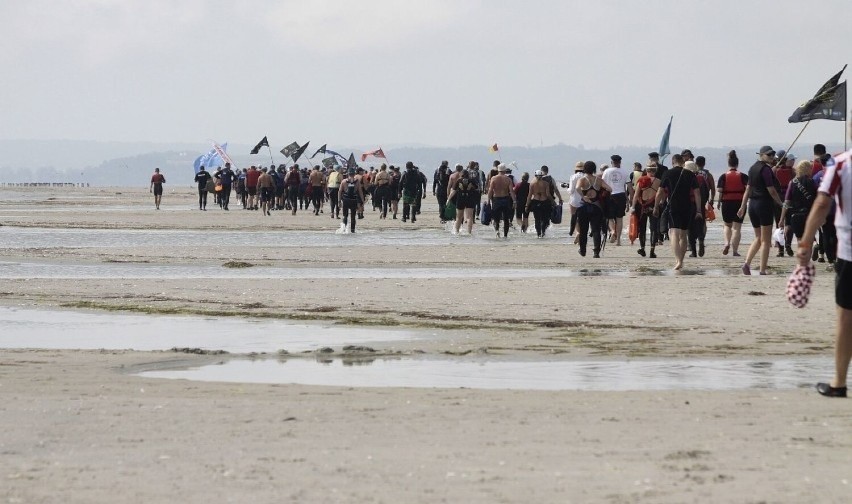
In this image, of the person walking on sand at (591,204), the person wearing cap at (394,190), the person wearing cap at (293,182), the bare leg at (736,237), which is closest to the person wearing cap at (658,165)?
the person walking on sand at (591,204)

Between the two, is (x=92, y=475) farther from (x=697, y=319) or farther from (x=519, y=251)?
(x=519, y=251)

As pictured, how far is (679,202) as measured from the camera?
21.7m

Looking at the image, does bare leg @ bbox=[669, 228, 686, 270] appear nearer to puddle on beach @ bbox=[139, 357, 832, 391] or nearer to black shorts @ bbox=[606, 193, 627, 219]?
black shorts @ bbox=[606, 193, 627, 219]

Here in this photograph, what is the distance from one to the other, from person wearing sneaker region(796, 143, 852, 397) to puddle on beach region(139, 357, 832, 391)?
0.70 metres

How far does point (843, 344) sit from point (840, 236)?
0.67m

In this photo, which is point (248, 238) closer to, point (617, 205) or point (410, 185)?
point (410, 185)

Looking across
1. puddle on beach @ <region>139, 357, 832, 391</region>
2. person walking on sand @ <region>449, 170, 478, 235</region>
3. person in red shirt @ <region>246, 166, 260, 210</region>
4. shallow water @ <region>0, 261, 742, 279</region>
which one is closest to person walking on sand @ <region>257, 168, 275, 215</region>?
person in red shirt @ <region>246, 166, 260, 210</region>

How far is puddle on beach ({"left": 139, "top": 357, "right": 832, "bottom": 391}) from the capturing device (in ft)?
34.0

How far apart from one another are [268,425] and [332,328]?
6129 millimetres

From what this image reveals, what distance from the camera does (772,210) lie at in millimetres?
20297

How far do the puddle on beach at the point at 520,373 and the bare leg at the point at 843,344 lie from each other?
2.08 ft

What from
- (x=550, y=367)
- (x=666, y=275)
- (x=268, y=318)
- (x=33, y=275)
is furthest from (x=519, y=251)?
(x=550, y=367)

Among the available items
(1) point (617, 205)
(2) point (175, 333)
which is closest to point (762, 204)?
(1) point (617, 205)

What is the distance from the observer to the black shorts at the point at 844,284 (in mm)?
9312
